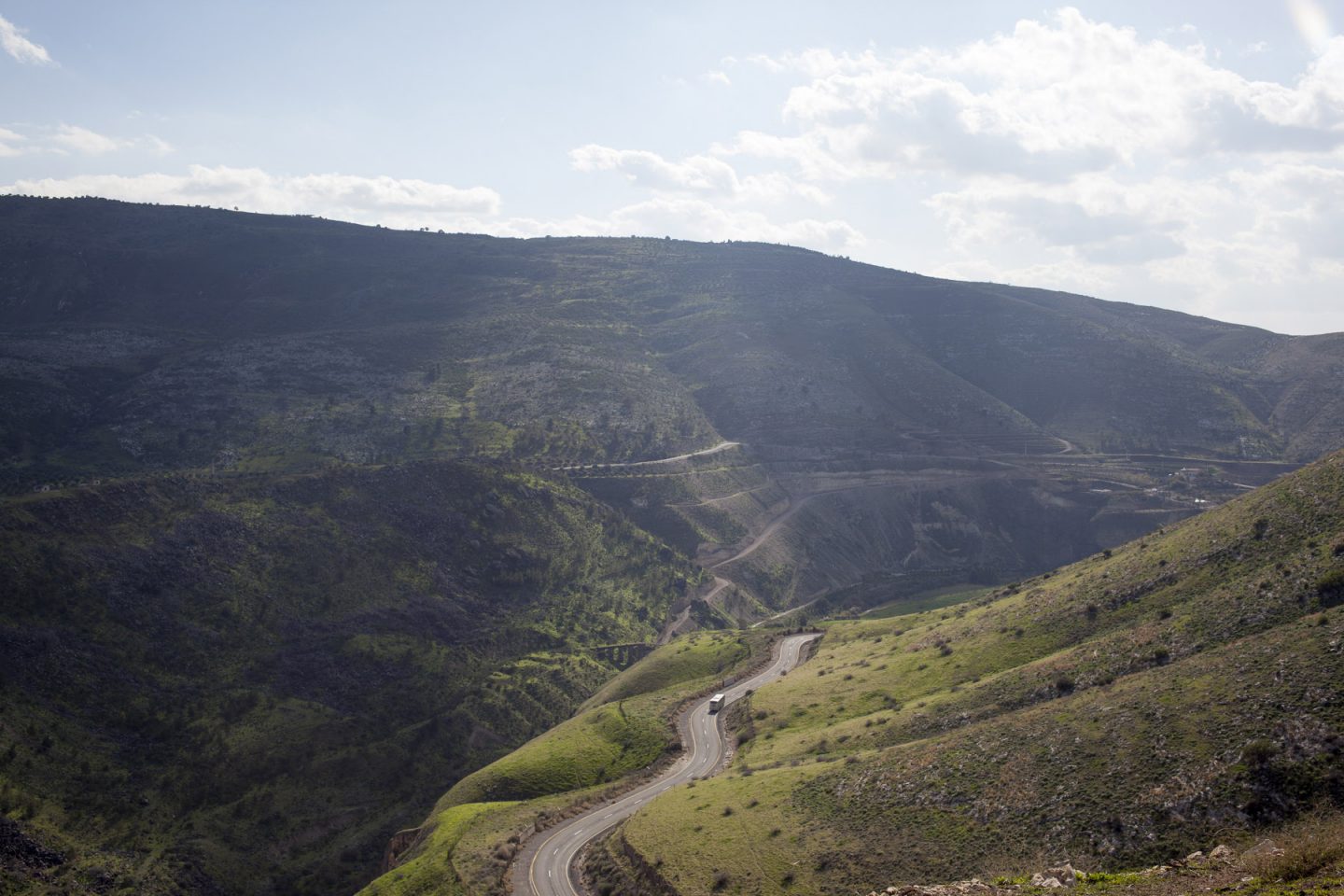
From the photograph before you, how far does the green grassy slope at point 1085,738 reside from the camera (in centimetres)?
3806

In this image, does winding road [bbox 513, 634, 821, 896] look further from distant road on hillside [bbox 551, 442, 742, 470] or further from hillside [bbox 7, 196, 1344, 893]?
distant road on hillside [bbox 551, 442, 742, 470]

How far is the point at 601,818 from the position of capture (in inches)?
2319

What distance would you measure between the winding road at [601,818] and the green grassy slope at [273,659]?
27012 millimetres

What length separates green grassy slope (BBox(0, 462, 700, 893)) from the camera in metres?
73.2

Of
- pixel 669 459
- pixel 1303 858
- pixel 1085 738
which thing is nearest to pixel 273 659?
pixel 1085 738

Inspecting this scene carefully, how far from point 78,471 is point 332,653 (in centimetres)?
6882

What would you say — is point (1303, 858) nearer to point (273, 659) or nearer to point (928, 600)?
point (273, 659)

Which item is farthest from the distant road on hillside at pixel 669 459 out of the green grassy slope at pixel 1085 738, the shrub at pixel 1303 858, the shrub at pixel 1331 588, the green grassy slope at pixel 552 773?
the shrub at pixel 1303 858

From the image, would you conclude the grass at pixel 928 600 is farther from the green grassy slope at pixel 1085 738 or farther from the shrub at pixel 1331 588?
the shrub at pixel 1331 588

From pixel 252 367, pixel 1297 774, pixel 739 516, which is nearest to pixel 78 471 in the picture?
pixel 252 367

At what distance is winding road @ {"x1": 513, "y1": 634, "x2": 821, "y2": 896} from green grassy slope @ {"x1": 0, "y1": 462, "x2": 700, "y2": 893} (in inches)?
1063

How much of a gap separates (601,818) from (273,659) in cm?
5154

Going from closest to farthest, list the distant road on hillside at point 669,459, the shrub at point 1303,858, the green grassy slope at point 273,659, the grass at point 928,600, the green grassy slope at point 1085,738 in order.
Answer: the shrub at point 1303,858
the green grassy slope at point 1085,738
the green grassy slope at point 273,659
the grass at point 928,600
the distant road on hillside at point 669,459

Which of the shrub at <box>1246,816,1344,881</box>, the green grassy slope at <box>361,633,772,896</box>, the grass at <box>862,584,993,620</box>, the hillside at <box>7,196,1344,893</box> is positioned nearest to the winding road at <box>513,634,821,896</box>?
the green grassy slope at <box>361,633,772,896</box>
